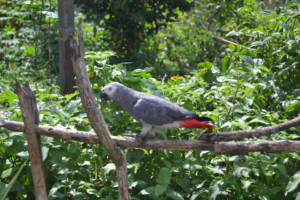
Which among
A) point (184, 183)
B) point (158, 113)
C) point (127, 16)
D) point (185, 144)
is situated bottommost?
point (184, 183)

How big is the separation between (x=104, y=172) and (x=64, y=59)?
186cm

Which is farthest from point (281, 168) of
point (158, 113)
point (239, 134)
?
point (158, 113)

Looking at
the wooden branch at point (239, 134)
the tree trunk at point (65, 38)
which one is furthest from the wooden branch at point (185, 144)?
the tree trunk at point (65, 38)

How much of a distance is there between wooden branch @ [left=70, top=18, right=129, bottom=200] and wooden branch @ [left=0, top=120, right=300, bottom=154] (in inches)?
3.5

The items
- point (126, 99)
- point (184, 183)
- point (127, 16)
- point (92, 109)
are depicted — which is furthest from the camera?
point (127, 16)

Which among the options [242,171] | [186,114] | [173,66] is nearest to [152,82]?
[186,114]

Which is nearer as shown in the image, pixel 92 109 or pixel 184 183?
pixel 92 109

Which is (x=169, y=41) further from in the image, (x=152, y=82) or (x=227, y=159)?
(x=227, y=159)

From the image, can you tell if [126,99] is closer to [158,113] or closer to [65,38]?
[158,113]

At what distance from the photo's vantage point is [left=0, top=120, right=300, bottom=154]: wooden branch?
1632 millimetres

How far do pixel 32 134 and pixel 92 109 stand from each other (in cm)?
50

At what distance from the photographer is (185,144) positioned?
5.59 feet

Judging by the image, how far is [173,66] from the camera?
543 centimetres

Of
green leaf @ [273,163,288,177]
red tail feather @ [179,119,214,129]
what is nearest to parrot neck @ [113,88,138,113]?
red tail feather @ [179,119,214,129]
